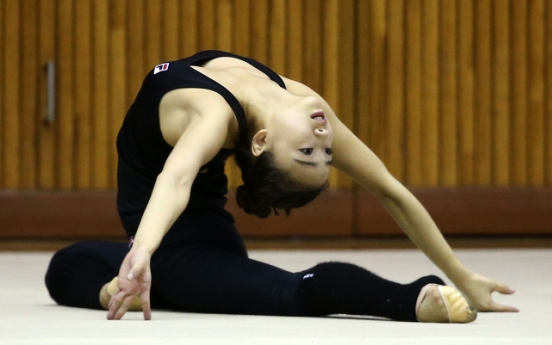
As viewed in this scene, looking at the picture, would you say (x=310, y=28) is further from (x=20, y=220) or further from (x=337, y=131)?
(x=337, y=131)

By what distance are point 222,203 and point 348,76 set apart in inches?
94.7

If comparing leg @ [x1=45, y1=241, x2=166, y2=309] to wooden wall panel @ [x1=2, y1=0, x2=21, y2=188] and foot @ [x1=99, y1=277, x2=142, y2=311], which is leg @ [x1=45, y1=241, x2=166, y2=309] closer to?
foot @ [x1=99, y1=277, x2=142, y2=311]

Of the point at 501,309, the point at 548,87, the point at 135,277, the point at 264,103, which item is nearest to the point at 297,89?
the point at 264,103

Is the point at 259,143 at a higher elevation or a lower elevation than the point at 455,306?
→ higher

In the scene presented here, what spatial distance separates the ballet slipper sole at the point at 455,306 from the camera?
1882mm

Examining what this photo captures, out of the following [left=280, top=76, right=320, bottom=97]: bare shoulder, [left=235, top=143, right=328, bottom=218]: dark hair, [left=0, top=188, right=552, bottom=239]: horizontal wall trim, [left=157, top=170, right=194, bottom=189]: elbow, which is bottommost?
[left=0, top=188, right=552, bottom=239]: horizontal wall trim

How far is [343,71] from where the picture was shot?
4.72 m

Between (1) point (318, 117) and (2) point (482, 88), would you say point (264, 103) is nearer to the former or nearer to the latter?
(1) point (318, 117)

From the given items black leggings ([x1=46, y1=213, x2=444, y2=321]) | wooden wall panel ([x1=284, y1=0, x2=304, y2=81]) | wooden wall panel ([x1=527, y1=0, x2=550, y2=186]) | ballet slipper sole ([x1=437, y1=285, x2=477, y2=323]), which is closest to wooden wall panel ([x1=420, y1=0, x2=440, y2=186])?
wooden wall panel ([x1=527, y1=0, x2=550, y2=186])

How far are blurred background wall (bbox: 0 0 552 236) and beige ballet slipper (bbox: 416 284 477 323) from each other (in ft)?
9.06

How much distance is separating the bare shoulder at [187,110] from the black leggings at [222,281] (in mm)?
243

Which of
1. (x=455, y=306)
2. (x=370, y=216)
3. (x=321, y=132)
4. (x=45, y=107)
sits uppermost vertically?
(x=321, y=132)

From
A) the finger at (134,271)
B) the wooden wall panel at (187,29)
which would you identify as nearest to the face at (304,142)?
the finger at (134,271)

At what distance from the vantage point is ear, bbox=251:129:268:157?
211 cm
